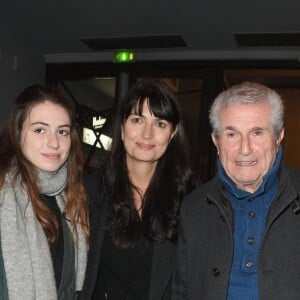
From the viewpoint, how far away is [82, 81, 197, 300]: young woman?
2.00m

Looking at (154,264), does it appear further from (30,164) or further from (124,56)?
(124,56)

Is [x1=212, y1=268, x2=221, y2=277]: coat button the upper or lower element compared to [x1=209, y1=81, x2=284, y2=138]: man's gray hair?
lower

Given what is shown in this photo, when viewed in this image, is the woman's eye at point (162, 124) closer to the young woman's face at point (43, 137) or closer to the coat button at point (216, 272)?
the young woman's face at point (43, 137)

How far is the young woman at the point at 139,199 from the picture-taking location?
1998 mm

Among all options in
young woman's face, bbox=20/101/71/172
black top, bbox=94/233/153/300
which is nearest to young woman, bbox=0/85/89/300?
young woman's face, bbox=20/101/71/172

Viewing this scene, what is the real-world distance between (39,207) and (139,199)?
1.87 ft

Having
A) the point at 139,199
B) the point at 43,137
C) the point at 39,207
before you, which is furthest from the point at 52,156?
the point at 139,199

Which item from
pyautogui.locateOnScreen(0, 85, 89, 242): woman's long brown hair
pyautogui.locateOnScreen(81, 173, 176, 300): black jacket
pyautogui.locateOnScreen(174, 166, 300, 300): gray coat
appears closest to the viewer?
pyautogui.locateOnScreen(174, 166, 300, 300): gray coat

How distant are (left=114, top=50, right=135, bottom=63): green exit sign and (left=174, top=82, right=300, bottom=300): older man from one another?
14.0 feet

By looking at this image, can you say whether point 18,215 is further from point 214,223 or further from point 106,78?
point 106,78

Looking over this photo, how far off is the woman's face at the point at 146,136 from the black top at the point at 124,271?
436 millimetres

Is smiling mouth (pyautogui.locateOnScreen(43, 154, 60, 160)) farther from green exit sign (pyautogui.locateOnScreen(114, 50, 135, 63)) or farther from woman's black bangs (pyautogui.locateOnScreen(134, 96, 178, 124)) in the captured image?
green exit sign (pyautogui.locateOnScreen(114, 50, 135, 63))

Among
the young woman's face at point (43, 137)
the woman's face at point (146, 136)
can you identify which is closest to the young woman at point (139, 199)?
the woman's face at point (146, 136)

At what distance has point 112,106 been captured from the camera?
6.34 meters
